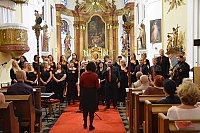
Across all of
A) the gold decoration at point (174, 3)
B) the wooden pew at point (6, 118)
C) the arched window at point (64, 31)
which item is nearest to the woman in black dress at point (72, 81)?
the gold decoration at point (174, 3)

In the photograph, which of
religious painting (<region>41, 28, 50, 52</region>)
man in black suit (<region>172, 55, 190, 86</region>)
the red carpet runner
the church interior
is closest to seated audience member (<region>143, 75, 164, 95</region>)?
the church interior

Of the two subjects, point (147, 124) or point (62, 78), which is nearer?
point (147, 124)

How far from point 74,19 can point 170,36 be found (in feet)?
40.8

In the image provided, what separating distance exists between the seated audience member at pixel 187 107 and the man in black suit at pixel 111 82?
678 centimetres

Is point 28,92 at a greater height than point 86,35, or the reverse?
point 86,35

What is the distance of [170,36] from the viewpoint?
14.2 m

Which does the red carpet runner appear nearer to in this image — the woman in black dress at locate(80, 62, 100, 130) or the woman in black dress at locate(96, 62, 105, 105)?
the woman in black dress at locate(80, 62, 100, 130)

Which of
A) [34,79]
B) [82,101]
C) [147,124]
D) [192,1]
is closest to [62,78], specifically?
[34,79]

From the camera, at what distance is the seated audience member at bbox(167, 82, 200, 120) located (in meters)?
3.79

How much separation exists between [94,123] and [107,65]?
318cm

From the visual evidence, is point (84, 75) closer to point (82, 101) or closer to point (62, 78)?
point (82, 101)

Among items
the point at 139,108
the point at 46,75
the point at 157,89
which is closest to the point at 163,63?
the point at 46,75

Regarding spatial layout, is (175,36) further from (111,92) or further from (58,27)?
(58,27)

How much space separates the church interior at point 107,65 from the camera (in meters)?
6.09
